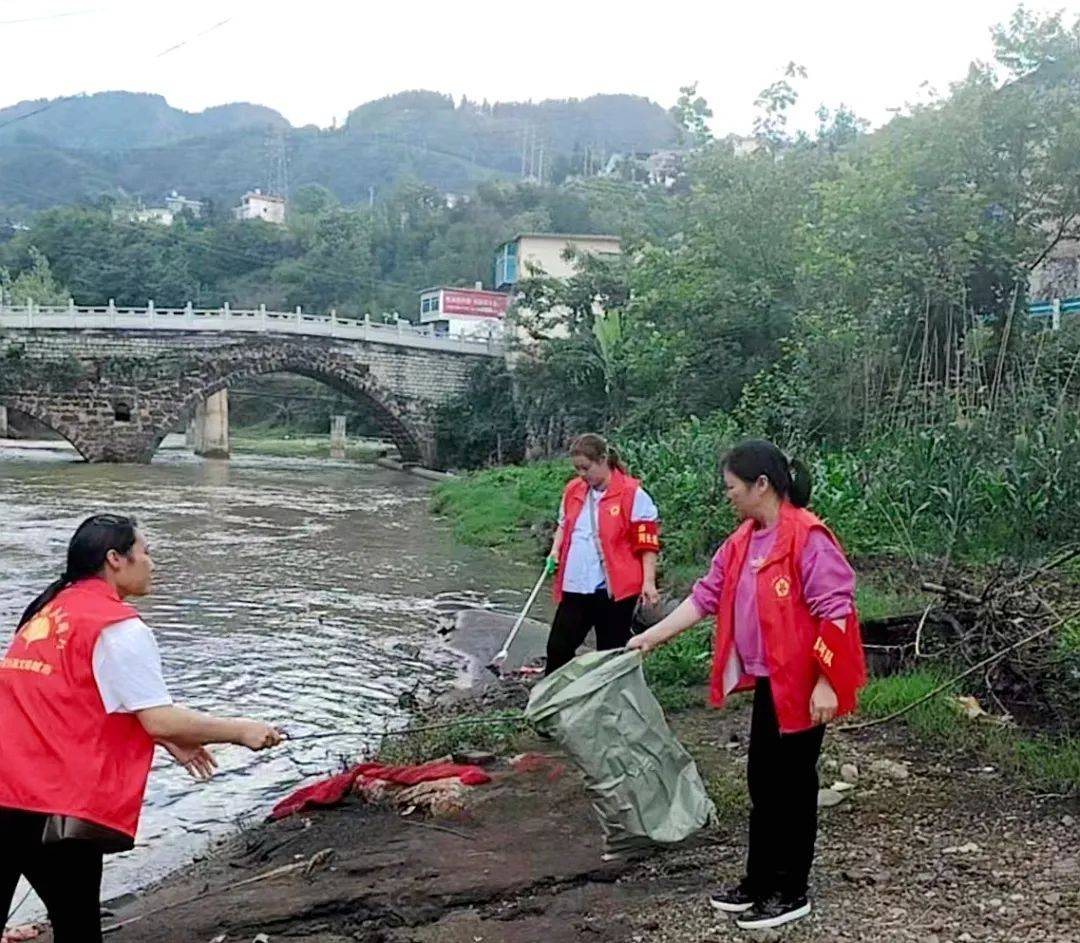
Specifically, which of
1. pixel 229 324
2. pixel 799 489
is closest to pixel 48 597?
pixel 799 489

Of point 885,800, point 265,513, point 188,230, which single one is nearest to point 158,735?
point 885,800

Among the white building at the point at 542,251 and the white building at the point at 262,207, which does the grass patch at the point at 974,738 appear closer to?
the white building at the point at 542,251

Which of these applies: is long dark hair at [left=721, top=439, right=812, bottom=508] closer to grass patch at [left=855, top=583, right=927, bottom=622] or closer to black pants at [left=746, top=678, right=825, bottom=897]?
black pants at [left=746, top=678, right=825, bottom=897]

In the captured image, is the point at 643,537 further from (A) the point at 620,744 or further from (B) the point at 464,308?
(B) the point at 464,308

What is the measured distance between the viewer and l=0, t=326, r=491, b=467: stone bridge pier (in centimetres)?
3250

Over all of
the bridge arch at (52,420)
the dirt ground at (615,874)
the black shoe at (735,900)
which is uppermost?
the black shoe at (735,900)

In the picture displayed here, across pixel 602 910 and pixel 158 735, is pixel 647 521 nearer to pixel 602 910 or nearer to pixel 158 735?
pixel 602 910

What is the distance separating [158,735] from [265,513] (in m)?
18.0

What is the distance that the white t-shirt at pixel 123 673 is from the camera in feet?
9.01

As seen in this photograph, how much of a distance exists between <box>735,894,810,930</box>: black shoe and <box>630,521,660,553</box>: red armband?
2256 millimetres

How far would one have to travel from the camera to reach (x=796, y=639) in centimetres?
333

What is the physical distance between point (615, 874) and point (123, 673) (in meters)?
1.91

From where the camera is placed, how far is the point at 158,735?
2781 mm

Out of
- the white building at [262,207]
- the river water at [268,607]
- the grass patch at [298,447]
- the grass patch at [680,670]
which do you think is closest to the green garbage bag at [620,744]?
the river water at [268,607]
